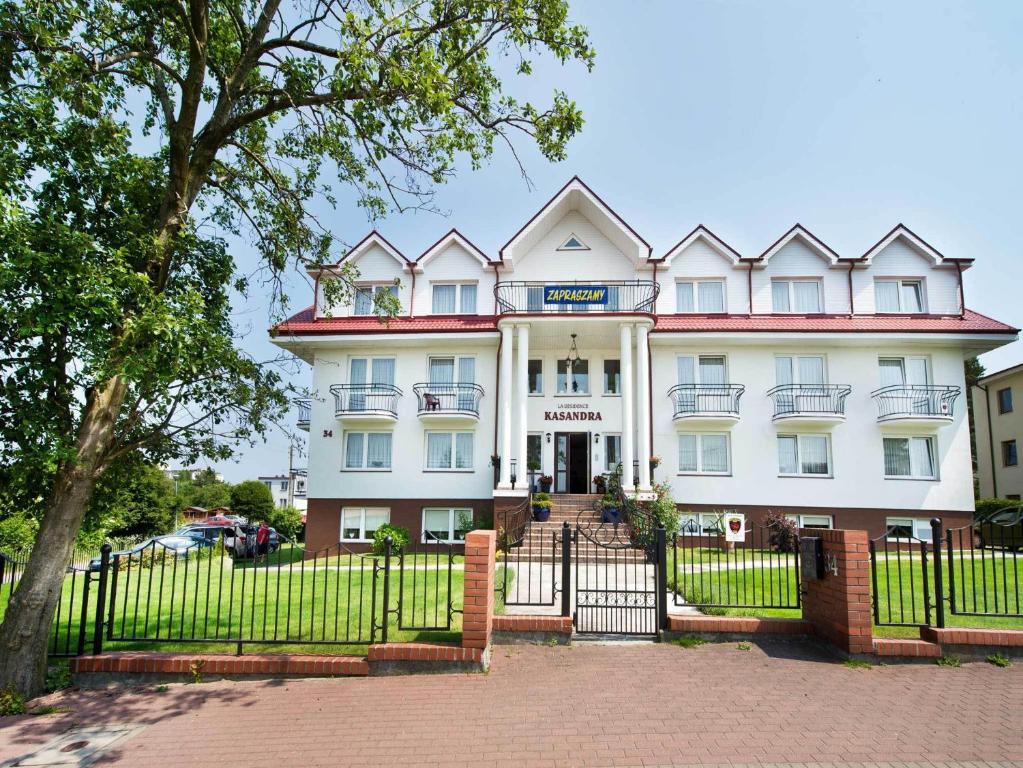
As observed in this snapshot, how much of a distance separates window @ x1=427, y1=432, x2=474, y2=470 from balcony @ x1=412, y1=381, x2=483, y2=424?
53 centimetres

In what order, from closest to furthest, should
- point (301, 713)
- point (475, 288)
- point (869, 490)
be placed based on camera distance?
1. point (301, 713)
2. point (869, 490)
3. point (475, 288)

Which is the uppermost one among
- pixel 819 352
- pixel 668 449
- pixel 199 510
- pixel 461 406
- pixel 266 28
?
pixel 266 28

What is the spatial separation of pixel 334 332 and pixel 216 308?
12202mm

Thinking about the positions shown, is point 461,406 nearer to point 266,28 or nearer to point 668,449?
point 668,449

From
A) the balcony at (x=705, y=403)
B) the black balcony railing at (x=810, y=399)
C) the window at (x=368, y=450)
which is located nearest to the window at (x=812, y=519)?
the black balcony railing at (x=810, y=399)

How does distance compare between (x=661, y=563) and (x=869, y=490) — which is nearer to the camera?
(x=661, y=563)

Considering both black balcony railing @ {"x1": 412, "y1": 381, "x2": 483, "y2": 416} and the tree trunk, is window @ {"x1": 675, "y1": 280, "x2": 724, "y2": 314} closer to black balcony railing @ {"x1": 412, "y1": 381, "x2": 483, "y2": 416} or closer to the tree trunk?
black balcony railing @ {"x1": 412, "y1": 381, "x2": 483, "y2": 416}

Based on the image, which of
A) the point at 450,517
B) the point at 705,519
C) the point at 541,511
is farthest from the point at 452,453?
the point at 705,519

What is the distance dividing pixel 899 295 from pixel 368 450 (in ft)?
62.6

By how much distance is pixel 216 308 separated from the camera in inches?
352

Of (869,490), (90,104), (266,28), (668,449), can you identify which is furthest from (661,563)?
(869,490)

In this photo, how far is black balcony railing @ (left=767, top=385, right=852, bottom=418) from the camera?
66.2 feet

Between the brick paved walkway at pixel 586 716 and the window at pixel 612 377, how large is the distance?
14.5 metres

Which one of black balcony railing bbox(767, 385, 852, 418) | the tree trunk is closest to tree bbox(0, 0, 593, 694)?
the tree trunk
